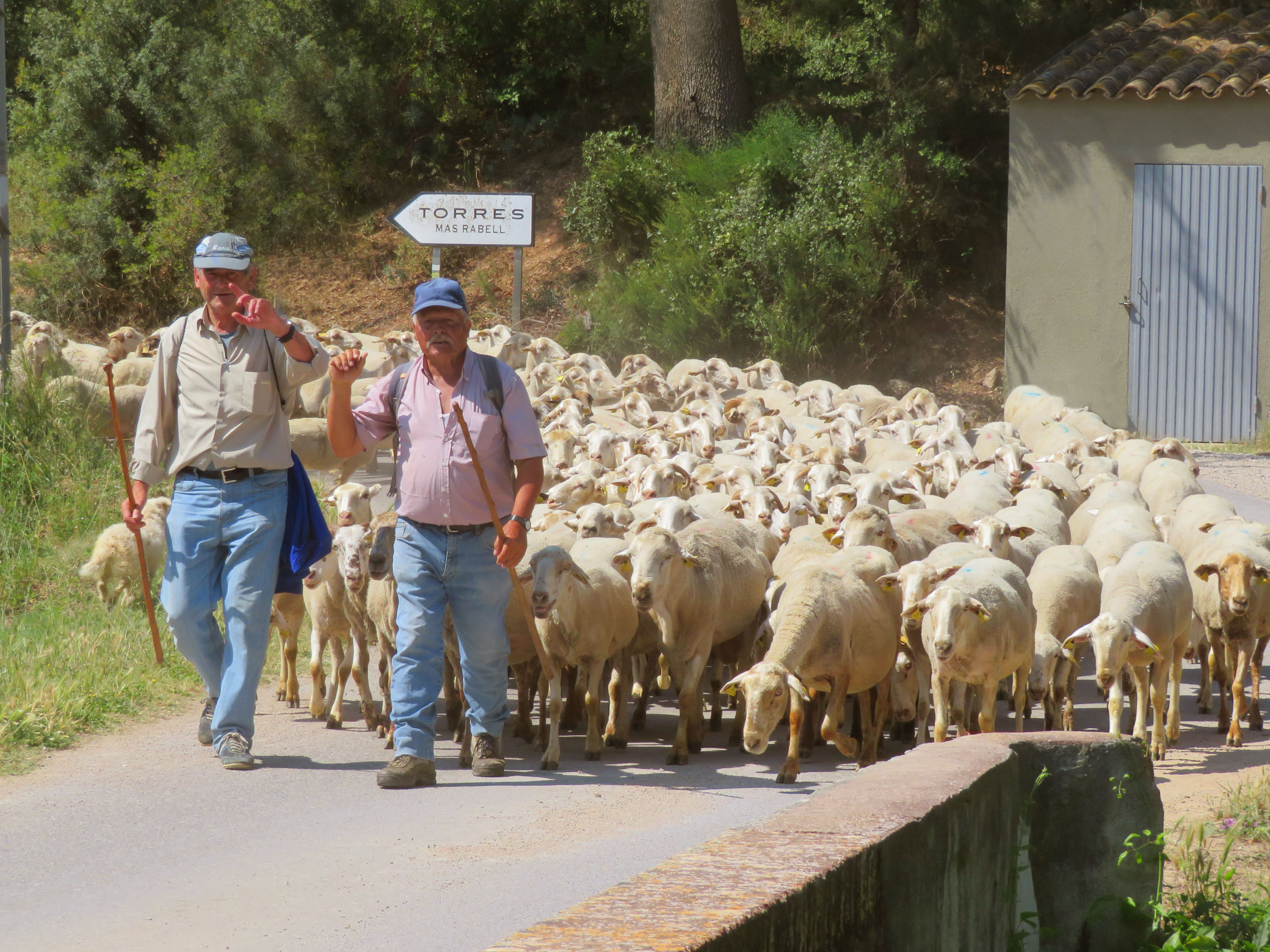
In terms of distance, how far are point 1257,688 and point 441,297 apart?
5.10 metres

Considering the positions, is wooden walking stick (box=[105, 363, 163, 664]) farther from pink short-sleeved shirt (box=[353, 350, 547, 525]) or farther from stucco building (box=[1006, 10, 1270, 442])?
stucco building (box=[1006, 10, 1270, 442])

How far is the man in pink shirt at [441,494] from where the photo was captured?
6426 mm

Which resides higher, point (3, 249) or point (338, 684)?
point (3, 249)

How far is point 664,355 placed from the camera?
21.9m

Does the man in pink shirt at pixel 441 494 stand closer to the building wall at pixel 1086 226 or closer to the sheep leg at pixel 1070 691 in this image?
the sheep leg at pixel 1070 691

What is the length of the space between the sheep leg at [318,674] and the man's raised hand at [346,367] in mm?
2415

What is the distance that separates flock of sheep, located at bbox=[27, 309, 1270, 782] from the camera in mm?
7371

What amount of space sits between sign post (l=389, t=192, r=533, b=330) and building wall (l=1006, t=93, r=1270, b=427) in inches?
308

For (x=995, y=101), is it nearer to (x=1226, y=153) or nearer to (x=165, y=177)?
(x=1226, y=153)

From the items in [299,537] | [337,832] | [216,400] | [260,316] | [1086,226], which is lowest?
[337,832]

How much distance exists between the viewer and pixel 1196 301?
61.1ft

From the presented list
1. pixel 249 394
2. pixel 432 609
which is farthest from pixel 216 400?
pixel 432 609

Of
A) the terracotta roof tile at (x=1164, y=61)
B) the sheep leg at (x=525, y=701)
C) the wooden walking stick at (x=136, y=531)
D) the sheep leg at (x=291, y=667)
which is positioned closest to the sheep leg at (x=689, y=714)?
the sheep leg at (x=525, y=701)

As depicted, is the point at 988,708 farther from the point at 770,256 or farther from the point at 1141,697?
the point at 770,256
